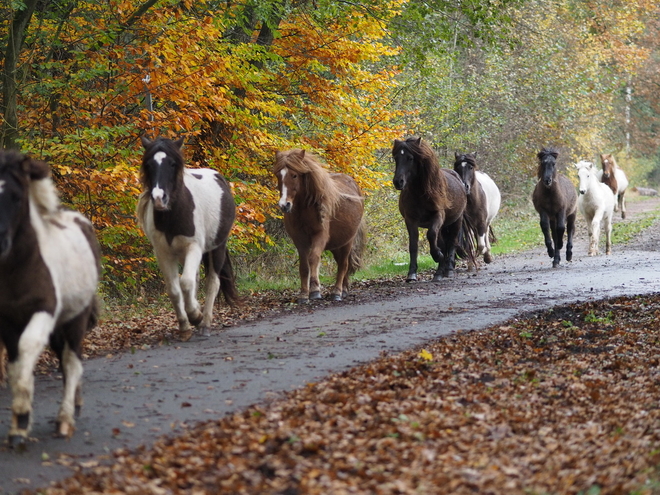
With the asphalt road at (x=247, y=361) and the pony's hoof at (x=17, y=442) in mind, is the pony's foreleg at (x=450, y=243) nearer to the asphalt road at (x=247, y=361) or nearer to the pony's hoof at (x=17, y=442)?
the asphalt road at (x=247, y=361)

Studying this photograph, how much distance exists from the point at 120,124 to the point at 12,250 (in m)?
7.93

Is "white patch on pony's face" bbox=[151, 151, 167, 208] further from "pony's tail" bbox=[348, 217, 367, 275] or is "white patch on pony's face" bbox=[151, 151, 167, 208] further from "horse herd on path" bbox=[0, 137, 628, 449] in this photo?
"pony's tail" bbox=[348, 217, 367, 275]

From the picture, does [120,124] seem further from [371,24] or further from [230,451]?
[230,451]

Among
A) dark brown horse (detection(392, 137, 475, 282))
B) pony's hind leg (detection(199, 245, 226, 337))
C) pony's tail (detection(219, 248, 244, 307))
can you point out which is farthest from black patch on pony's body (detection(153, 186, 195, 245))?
dark brown horse (detection(392, 137, 475, 282))

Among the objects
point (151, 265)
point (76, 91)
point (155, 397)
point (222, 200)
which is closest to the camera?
point (155, 397)

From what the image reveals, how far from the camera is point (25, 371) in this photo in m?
5.29

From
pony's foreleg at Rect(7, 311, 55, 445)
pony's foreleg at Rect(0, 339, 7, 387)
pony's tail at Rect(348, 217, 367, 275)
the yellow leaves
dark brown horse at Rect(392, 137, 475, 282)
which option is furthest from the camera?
dark brown horse at Rect(392, 137, 475, 282)

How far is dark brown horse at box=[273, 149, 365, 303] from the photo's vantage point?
12.9 meters

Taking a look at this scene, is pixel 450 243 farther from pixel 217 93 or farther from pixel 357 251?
pixel 217 93

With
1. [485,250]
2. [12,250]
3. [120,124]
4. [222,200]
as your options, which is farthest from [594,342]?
[485,250]

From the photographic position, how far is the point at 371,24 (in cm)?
1546

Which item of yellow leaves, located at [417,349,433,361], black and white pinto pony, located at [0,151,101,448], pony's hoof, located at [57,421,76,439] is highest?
black and white pinto pony, located at [0,151,101,448]

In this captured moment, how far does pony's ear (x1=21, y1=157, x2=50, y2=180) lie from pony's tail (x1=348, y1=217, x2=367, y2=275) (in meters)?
10.1

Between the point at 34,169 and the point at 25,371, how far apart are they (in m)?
1.26
